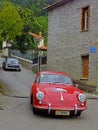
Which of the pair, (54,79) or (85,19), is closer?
(54,79)

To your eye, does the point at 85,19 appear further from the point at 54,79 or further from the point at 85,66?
the point at 54,79

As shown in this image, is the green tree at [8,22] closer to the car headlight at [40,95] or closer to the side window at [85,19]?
the side window at [85,19]

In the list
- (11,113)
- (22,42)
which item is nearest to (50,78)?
(11,113)

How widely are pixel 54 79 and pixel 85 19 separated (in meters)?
13.0

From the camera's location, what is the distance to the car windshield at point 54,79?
599 inches

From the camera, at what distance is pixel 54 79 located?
15.3 meters

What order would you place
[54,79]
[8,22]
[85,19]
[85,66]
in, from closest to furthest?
1. [54,79]
2. [8,22]
3. [85,66]
4. [85,19]

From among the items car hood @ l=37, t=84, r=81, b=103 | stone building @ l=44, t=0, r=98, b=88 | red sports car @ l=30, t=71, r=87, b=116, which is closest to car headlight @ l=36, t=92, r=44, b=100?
red sports car @ l=30, t=71, r=87, b=116

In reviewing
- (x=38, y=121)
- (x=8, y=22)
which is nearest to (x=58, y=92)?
(x=38, y=121)

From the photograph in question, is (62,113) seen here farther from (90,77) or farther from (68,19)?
(68,19)

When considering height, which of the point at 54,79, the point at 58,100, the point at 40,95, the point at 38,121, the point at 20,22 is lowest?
the point at 38,121

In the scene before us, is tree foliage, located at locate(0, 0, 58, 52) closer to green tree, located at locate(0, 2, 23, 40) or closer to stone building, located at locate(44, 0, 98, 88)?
green tree, located at locate(0, 2, 23, 40)

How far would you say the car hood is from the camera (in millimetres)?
13352

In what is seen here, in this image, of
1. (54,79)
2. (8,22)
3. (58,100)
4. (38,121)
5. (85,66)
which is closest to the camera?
(38,121)
